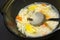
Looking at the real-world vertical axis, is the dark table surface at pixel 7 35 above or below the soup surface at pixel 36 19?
below

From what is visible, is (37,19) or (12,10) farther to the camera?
(12,10)

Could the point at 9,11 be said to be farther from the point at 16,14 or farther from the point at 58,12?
the point at 58,12

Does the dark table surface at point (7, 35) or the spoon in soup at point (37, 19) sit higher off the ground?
the spoon in soup at point (37, 19)

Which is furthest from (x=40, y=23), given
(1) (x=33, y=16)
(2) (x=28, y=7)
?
(2) (x=28, y=7)

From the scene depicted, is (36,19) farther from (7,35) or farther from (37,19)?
(7,35)

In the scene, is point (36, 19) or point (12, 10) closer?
point (36, 19)

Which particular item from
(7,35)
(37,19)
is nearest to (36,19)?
(37,19)

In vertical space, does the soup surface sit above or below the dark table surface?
above

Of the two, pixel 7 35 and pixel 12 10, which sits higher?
pixel 12 10
